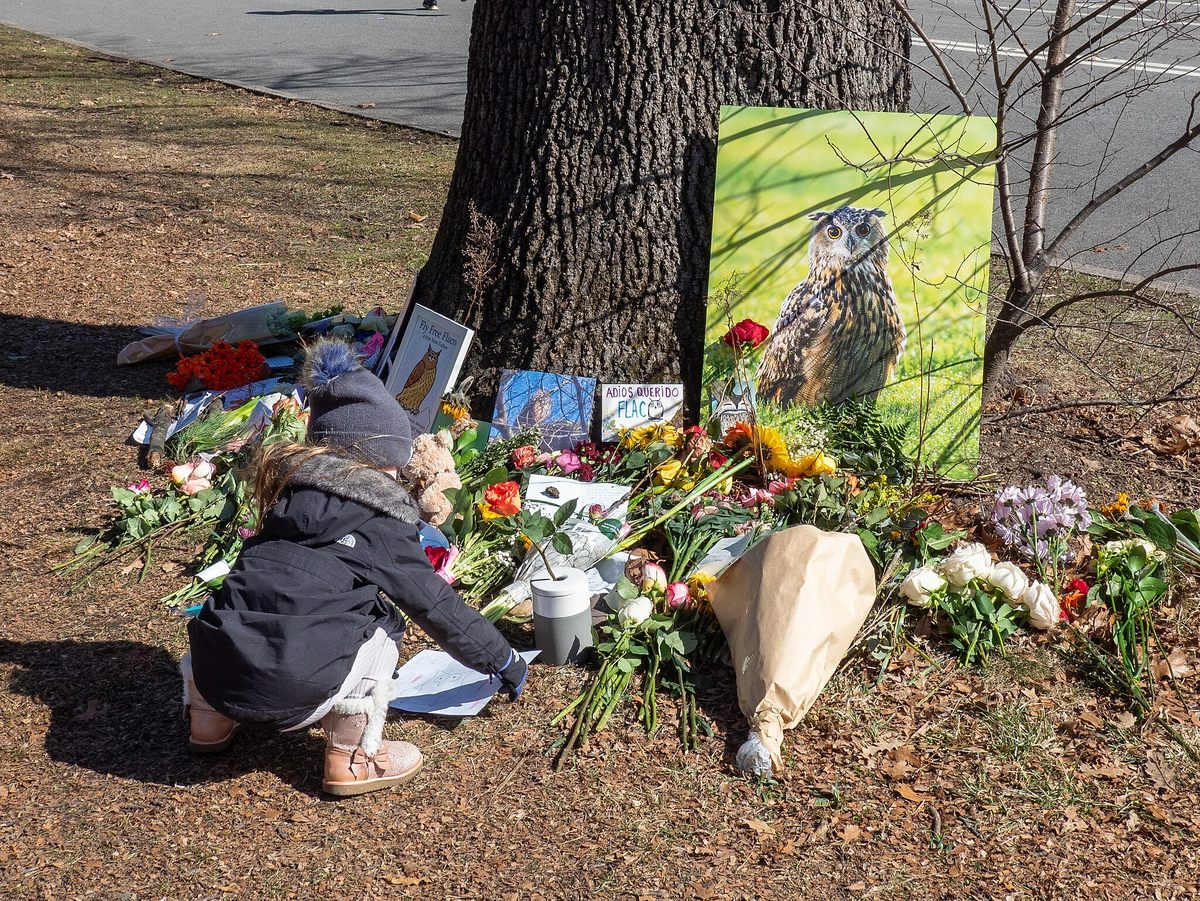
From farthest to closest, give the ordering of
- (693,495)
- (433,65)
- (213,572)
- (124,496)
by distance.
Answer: (433,65) < (124,496) < (693,495) < (213,572)

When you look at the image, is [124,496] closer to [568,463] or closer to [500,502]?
[500,502]

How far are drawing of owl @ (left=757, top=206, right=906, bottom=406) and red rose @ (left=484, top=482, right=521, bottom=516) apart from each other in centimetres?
101

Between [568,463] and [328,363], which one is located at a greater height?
[328,363]

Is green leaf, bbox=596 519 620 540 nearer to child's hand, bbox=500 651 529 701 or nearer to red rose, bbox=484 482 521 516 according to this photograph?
red rose, bbox=484 482 521 516

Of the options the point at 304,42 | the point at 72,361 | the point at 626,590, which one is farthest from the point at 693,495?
the point at 304,42

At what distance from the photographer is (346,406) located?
2615mm

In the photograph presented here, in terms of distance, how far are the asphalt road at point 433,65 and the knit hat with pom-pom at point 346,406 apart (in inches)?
111

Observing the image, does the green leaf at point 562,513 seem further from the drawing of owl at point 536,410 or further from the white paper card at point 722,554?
the drawing of owl at point 536,410

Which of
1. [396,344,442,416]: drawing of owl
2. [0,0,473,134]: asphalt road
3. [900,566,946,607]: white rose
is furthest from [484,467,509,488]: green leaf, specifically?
[0,0,473,134]: asphalt road

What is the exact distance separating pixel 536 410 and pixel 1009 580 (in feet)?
5.67

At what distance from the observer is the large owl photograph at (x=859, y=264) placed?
3.79 metres

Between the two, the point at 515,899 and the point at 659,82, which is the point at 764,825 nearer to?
the point at 515,899

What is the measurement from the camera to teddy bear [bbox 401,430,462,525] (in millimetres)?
3480

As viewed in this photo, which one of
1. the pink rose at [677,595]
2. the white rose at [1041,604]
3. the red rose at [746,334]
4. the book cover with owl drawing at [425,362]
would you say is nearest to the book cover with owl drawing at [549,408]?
the book cover with owl drawing at [425,362]
